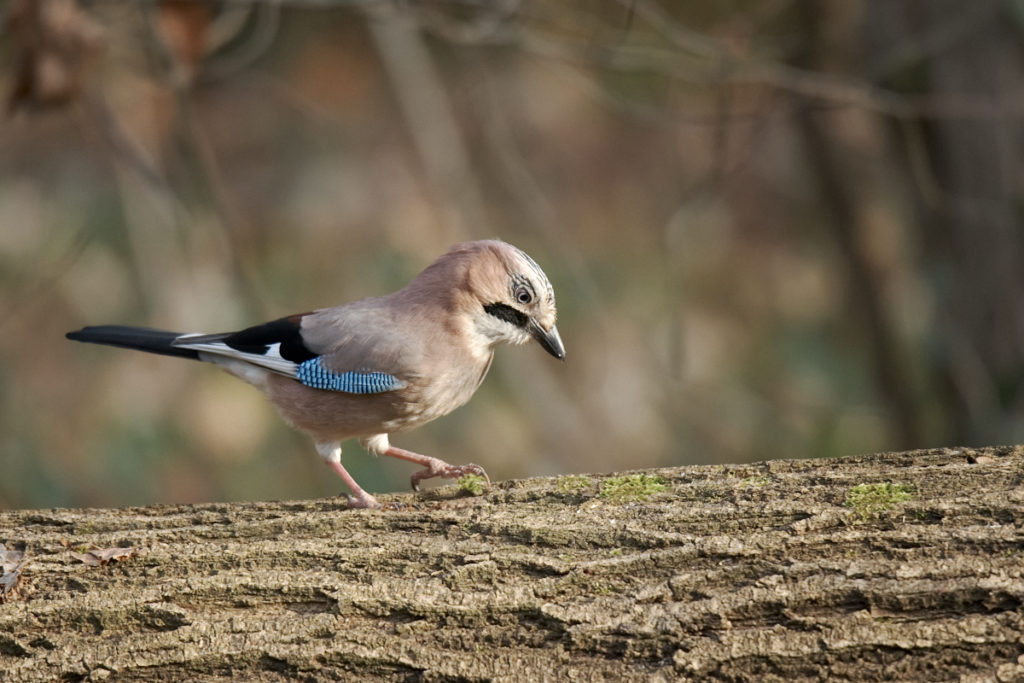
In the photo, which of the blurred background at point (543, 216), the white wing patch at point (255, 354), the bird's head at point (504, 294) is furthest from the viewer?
the blurred background at point (543, 216)

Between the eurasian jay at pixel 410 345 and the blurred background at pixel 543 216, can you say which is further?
the blurred background at pixel 543 216

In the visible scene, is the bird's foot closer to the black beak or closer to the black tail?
the black beak

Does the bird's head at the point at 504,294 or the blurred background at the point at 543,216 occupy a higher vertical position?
the blurred background at the point at 543,216

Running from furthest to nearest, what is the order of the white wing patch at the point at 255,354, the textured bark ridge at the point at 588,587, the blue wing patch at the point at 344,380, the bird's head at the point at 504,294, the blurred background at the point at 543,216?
the blurred background at the point at 543,216 → the white wing patch at the point at 255,354 → the bird's head at the point at 504,294 → the blue wing patch at the point at 344,380 → the textured bark ridge at the point at 588,587

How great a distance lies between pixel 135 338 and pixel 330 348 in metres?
0.86

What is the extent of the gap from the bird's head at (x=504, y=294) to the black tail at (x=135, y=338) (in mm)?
1243

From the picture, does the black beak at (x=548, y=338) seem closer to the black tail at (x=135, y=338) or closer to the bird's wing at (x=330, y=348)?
the bird's wing at (x=330, y=348)

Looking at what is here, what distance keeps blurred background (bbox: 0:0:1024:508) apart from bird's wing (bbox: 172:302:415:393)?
5.56 feet

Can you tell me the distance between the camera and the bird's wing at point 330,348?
434 cm

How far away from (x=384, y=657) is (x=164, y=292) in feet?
19.0

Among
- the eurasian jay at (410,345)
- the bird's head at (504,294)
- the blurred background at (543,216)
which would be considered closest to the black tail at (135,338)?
the eurasian jay at (410,345)

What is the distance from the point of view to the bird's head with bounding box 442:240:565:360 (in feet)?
14.5

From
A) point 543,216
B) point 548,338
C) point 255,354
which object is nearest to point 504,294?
point 548,338

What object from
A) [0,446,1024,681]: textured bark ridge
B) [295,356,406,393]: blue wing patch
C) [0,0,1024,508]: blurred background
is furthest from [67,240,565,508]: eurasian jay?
[0,0,1024,508]: blurred background
